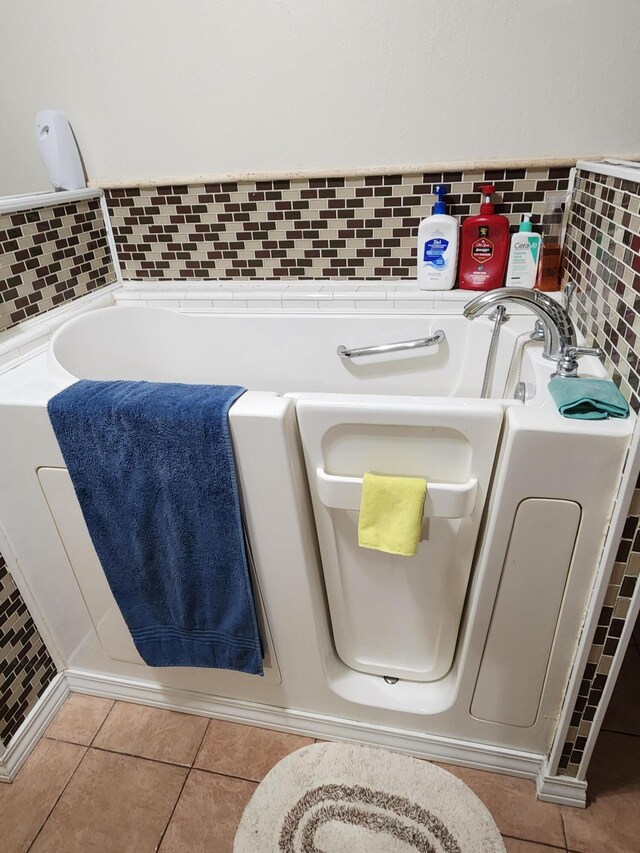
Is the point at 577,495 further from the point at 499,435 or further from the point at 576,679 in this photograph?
the point at 576,679

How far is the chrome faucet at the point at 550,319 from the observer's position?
40.4 inches

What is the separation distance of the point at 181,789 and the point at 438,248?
156cm

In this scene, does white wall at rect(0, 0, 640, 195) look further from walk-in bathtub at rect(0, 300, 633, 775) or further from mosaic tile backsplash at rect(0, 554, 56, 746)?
mosaic tile backsplash at rect(0, 554, 56, 746)

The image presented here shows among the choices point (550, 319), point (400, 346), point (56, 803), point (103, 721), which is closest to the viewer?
point (550, 319)

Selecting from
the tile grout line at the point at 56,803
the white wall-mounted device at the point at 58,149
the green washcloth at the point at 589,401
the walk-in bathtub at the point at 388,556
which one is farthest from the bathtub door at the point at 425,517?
the white wall-mounted device at the point at 58,149

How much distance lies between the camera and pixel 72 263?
1642 millimetres

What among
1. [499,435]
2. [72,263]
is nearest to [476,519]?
[499,435]

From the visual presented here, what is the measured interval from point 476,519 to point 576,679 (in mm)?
372

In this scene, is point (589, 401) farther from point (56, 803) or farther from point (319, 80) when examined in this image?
point (56, 803)

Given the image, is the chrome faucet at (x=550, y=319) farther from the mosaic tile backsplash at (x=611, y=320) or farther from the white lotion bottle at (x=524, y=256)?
the white lotion bottle at (x=524, y=256)

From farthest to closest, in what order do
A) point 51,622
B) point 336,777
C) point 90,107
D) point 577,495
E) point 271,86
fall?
point 90,107 → point 271,86 → point 51,622 → point 336,777 → point 577,495

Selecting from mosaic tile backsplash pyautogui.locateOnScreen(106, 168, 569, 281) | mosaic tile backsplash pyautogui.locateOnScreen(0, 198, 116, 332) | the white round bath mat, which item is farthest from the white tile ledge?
the white round bath mat

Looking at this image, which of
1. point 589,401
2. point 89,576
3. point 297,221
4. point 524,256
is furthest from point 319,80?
point 89,576

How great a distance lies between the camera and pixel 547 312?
1063mm
